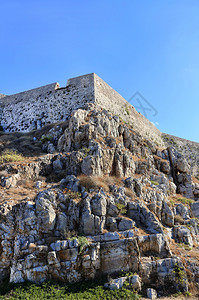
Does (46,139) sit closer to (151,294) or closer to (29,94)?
(29,94)

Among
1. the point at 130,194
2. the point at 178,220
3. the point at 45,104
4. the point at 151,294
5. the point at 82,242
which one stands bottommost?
the point at 151,294

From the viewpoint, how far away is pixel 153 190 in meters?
14.6

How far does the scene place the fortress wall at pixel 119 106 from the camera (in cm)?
2494

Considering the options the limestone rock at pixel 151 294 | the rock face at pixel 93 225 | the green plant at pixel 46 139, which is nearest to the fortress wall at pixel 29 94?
the green plant at pixel 46 139

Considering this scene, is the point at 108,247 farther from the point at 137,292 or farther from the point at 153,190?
the point at 153,190

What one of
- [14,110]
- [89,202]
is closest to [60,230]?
[89,202]

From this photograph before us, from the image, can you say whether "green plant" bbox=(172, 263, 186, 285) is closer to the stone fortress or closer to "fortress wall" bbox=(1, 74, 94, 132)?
the stone fortress

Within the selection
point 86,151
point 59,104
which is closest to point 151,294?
point 86,151

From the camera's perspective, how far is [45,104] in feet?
87.7

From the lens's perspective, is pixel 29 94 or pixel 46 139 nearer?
pixel 46 139

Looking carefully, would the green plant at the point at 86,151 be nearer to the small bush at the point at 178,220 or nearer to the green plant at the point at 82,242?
the green plant at the point at 82,242

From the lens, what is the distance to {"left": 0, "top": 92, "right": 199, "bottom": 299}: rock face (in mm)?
9445

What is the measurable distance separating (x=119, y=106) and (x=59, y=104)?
726cm

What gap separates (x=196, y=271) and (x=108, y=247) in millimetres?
4149
